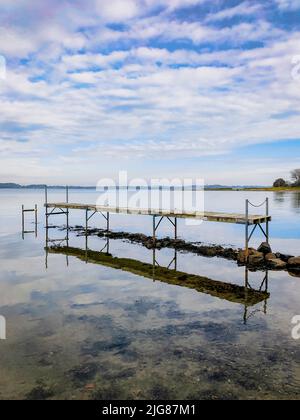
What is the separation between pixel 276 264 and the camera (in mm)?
17594

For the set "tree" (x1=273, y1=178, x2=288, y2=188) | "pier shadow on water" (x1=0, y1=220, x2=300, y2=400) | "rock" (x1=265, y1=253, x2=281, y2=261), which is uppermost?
"tree" (x1=273, y1=178, x2=288, y2=188)

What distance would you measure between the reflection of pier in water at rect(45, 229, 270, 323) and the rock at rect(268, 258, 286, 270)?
4.37 ft

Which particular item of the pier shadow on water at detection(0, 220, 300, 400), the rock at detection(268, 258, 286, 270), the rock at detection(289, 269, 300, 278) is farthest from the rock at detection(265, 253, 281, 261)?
the pier shadow on water at detection(0, 220, 300, 400)

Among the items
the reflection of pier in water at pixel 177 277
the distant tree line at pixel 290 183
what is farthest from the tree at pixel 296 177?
the reflection of pier in water at pixel 177 277

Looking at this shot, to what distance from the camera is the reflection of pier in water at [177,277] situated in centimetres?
1258

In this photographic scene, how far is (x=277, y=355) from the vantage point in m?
8.12

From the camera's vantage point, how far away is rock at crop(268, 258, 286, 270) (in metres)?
17.3

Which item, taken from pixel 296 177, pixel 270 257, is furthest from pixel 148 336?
pixel 296 177

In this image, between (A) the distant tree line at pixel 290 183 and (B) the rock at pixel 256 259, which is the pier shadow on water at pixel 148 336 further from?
(A) the distant tree line at pixel 290 183

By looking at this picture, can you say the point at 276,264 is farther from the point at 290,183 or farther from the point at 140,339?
the point at 290,183

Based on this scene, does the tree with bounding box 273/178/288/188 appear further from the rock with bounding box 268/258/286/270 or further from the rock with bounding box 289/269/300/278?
the rock with bounding box 289/269/300/278

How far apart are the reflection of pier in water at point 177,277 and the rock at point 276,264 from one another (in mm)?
1333

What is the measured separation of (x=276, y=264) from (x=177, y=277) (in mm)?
5556
